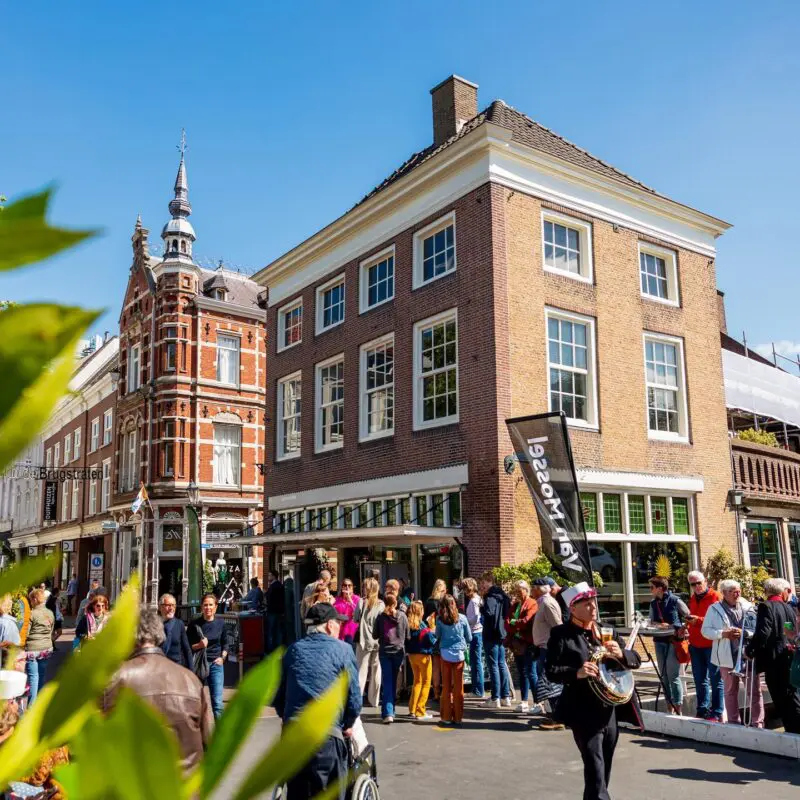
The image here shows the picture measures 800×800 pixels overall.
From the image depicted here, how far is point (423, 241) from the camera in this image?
18.6 m

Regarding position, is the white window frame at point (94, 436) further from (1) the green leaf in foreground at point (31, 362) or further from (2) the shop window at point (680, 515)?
(1) the green leaf in foreground at point (31, 362)

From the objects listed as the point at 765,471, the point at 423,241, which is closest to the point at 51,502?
the point at 423,241

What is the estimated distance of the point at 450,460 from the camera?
16.7 m

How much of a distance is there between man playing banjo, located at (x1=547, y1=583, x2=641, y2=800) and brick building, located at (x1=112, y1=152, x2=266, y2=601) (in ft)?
85.7

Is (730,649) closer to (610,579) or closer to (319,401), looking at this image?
(610,579)

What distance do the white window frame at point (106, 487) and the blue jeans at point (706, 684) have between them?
3231 centimetres

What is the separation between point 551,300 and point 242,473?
19.8 m

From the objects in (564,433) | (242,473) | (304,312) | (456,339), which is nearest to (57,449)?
(242,473)

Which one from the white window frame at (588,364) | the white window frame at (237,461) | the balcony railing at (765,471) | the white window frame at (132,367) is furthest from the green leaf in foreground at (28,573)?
the white window frame at (132,367)

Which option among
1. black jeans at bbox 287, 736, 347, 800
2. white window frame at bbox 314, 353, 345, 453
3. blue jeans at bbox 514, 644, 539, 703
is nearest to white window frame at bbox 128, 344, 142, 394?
white window frame at bbox 314, 353, 345, 453

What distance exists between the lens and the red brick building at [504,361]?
53.5 ft

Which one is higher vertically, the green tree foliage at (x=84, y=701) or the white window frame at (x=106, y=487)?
the white window frame at (x=106, y=487)

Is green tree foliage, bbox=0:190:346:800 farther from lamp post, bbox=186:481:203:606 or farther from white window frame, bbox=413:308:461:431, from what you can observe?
lamp post, bbox=186:481:203:606

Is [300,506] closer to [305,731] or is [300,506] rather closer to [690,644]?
[690,644]
